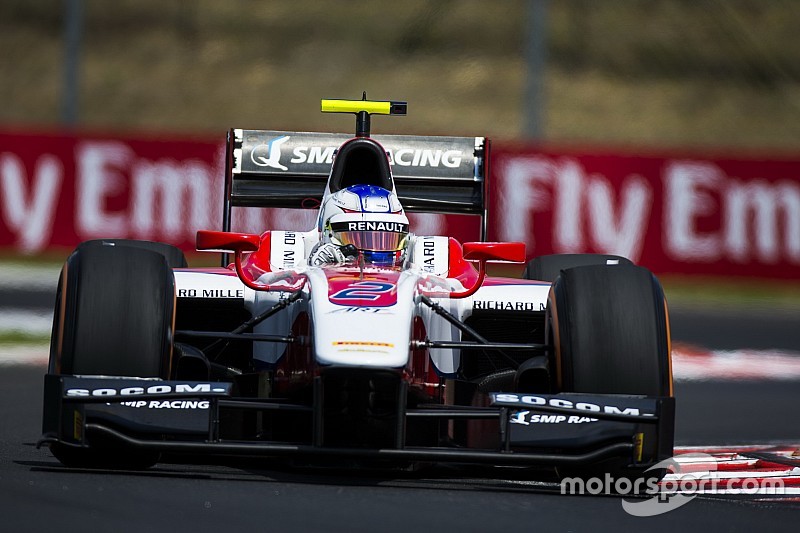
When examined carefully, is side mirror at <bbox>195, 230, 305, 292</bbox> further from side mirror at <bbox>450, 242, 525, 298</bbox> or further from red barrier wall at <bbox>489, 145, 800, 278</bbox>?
red barrier wall at <bbox>489, 145, 800, 278</bbox>

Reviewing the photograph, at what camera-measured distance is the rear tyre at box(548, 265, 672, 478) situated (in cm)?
676

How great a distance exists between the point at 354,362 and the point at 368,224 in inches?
70.0

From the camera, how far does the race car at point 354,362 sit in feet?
21.1

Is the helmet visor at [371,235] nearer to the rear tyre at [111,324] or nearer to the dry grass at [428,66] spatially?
the rear tyre at [111,324]

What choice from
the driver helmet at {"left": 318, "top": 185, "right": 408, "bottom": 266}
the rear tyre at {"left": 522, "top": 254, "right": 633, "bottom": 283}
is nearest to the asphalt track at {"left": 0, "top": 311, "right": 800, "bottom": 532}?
the driver helmet at {"left": 318, "top": 185, "right": 408, "bottom": 266}

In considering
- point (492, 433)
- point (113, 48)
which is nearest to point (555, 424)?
point (492, 433)

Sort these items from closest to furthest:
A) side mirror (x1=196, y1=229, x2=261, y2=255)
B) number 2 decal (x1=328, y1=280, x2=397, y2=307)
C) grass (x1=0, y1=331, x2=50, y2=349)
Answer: number 2 decal (x1=328, y1=280, x2=397, y2=307) < side mirror (x1=196, y1=229, x2=261, y2=255) < grass (x1=0, y1=331, x2=50, y2=349)

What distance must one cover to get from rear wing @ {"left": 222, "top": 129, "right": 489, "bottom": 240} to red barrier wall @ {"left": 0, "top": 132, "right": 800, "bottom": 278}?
6.20 m

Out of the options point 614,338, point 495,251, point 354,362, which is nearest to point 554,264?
point 495,251

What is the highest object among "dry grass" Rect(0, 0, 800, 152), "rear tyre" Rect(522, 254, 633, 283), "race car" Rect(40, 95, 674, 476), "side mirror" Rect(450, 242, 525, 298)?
"dry grass" Rect(0, 0, 800, 152)

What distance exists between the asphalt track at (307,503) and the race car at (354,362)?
0.15m

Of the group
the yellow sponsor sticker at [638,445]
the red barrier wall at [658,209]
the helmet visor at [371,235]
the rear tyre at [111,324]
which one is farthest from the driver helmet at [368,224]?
the red barrier wall at [658,209]

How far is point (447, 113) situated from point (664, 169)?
1722 cm

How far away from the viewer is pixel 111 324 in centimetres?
663
